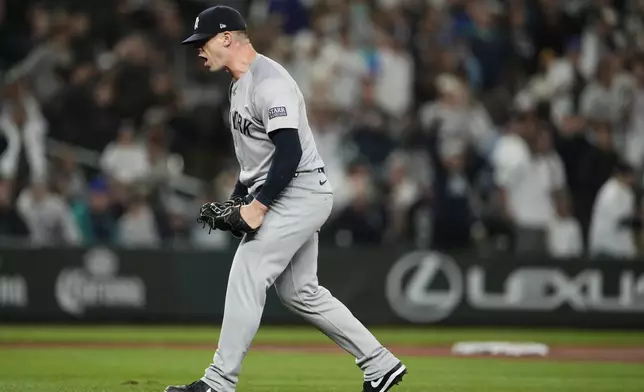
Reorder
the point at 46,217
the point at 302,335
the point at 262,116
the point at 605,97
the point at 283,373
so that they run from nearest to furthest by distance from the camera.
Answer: the point at 262,116 → the point at 283,373 → the point at 302,335 → the point at 46,217 → the point at 605,97

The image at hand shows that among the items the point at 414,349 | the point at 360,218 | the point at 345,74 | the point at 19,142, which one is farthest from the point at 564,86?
the point at 19,142

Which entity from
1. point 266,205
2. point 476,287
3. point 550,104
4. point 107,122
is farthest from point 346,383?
point 550,104

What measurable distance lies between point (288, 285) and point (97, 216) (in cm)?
850

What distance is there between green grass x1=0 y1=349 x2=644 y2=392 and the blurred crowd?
380 centimetres

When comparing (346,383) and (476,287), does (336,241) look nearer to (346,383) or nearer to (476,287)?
(476,287)

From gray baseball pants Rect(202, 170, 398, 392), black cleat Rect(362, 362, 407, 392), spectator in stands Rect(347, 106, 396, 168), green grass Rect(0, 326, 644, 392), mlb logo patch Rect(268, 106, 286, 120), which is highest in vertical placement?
spectator in stands Rect(347, 106, 396, 168)

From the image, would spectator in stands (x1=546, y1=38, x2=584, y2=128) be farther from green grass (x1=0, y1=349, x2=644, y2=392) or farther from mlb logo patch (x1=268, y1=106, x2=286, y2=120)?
mlb logo patch (x1=268, y1=106, x2=286, y2=120)

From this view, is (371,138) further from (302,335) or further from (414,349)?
(414,349)

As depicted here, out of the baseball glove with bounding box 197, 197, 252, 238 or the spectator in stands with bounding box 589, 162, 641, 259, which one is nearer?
the baseball glove with bounding box 197, 197, 252, 238

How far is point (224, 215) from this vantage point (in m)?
6.90

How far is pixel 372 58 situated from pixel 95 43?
3753 mm

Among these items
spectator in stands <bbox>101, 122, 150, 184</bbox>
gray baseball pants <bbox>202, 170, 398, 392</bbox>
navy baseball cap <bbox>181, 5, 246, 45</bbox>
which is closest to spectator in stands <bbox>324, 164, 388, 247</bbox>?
spectator in stands <bbox>101, 122, 150, 184</bbox>

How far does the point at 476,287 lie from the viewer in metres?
15.3

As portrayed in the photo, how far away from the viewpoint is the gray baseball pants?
22.2 ft
